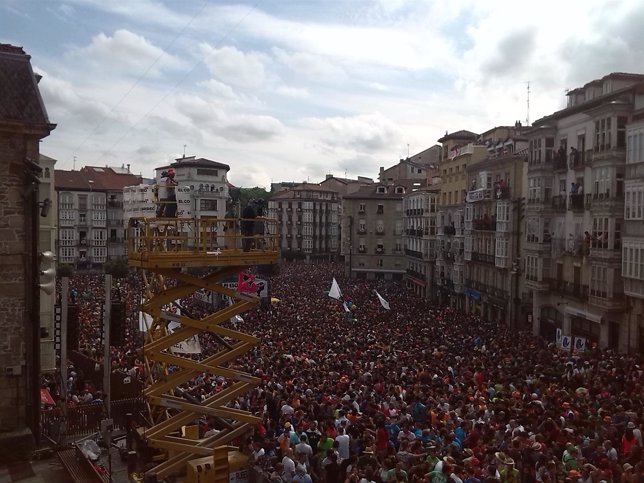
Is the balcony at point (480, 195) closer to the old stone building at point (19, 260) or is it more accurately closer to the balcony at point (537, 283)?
the balcony at point (537, 283)

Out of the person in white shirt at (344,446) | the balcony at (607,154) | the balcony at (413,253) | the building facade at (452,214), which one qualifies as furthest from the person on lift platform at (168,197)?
the balcony at (413,253)

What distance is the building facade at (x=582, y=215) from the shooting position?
30750 mm

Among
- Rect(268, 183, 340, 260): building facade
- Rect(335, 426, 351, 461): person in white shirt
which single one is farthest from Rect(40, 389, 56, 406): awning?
Rect(268, 183, 340, 260): building facade

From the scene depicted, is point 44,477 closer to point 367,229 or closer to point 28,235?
point 28,235

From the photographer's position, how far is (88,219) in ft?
278

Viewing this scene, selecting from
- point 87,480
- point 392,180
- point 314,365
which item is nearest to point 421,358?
point 314,365

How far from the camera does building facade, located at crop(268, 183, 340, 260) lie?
10856 cm

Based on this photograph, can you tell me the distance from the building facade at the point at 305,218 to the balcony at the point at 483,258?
59.4m

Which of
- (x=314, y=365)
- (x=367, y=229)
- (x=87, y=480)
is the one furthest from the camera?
(x=367, y=229)

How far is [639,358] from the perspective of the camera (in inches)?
1131

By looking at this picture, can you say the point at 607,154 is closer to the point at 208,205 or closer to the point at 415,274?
the point at 415,274

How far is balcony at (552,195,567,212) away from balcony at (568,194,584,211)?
4.19 ft

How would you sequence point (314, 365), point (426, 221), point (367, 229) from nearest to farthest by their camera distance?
point (314, 365) → point (426, 221) → point (367, 229)

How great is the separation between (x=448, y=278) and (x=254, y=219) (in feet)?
152
